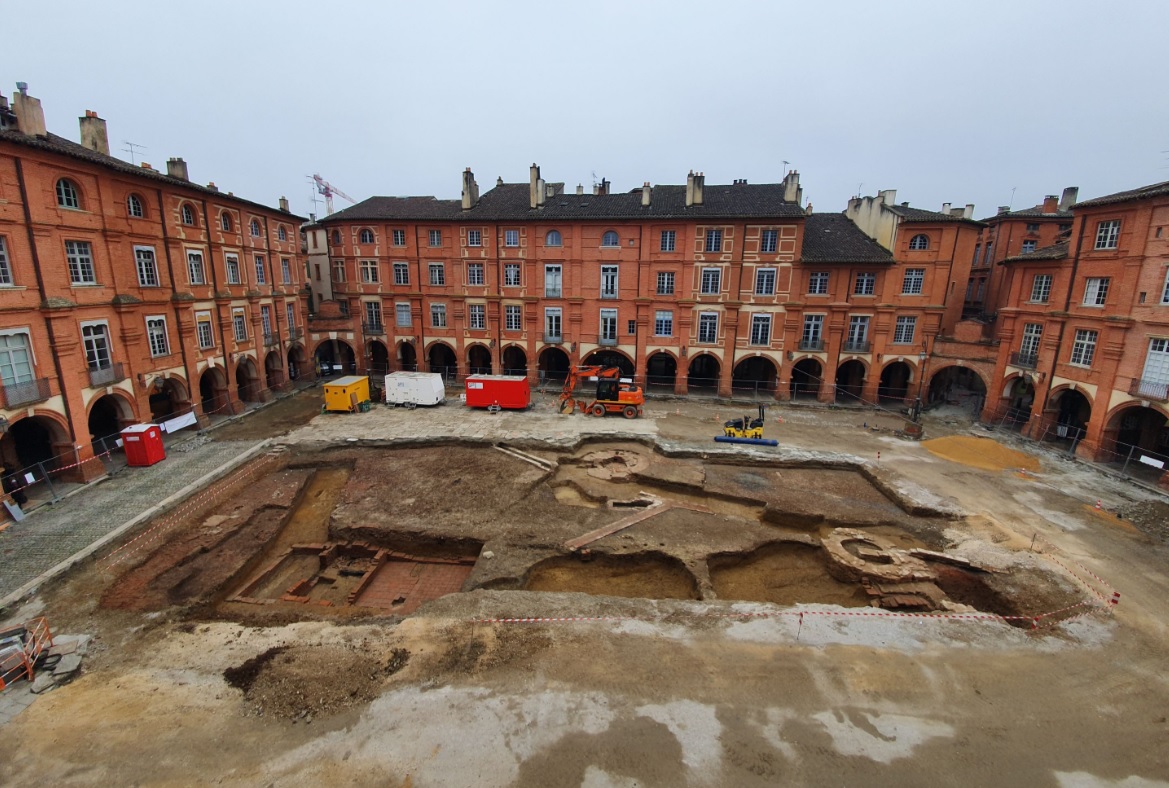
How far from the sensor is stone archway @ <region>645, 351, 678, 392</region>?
38812 millimetres

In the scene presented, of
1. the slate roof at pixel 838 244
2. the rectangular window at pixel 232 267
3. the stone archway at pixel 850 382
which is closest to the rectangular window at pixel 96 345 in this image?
the rectangular window at pixel 232 267

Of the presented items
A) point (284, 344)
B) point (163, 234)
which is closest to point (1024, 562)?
point (163, 234)

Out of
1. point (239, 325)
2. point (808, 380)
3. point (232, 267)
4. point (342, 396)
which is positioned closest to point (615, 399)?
point (808, 380)

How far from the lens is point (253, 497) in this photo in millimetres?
21141

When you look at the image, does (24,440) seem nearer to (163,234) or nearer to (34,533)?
(34,533)

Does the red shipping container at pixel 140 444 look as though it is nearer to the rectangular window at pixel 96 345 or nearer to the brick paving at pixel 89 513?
the brick paving at pixel 89 513

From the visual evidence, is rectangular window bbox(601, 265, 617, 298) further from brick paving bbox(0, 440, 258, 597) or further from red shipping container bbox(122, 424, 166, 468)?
red shipping container bbox(122, 424, 166, 468)

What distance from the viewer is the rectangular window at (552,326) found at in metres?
38.2

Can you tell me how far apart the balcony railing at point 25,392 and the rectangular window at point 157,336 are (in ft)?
19.1

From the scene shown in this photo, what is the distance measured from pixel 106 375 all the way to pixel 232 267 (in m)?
11.6

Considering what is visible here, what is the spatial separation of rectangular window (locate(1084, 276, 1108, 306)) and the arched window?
48129 mm

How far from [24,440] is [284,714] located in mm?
23357

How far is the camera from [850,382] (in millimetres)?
38094

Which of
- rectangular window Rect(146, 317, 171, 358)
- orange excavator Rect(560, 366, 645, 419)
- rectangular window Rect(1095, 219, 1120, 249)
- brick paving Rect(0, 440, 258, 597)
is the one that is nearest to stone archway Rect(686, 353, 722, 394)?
orange excavator Rect(560, 366, 645, 419)
